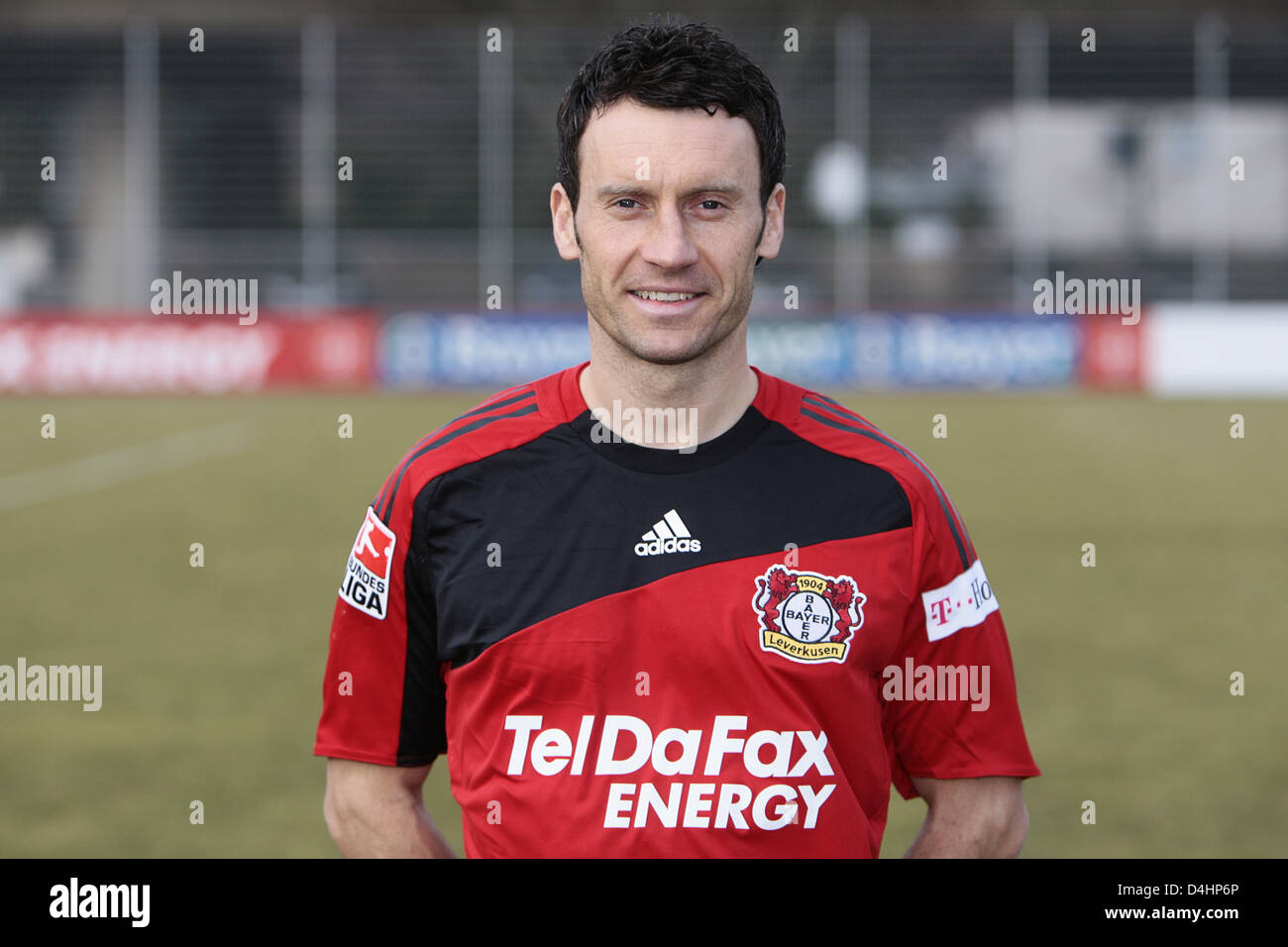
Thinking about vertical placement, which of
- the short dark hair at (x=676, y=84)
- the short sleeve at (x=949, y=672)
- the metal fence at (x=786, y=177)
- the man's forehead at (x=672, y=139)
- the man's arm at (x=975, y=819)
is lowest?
the man's arm at (x=975, y=819)

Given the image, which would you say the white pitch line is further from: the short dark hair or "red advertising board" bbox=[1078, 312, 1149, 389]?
the short dark hair

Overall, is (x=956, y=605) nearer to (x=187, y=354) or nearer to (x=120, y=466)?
(x=120, y=466)

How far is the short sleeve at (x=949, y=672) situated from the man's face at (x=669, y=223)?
1.49ft

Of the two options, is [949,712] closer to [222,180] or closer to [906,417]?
[906,417]

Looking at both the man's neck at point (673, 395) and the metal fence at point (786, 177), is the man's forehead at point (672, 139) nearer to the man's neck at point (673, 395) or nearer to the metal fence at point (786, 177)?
the man's neck at point (673, 395)

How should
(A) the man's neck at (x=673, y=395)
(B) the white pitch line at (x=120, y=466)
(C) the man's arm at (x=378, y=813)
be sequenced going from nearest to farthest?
(A) the man's neck at (x=673, y=395) → (C) the man's arm at (x=378, y=813) → (B) the white pitch line at (x=120, y=466)

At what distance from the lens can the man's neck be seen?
7.86 feet

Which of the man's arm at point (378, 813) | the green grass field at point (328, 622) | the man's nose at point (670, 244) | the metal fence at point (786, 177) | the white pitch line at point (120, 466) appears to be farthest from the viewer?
the metal fence at point (786, 177)

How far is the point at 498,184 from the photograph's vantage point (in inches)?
964

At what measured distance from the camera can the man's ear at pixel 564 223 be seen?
2.45m

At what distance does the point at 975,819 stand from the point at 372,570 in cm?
103

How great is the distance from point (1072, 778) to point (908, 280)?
19.2 meters

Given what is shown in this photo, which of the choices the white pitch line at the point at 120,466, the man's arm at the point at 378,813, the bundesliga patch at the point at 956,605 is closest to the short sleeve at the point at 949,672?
the bundesliga patch at the point at 956,605
